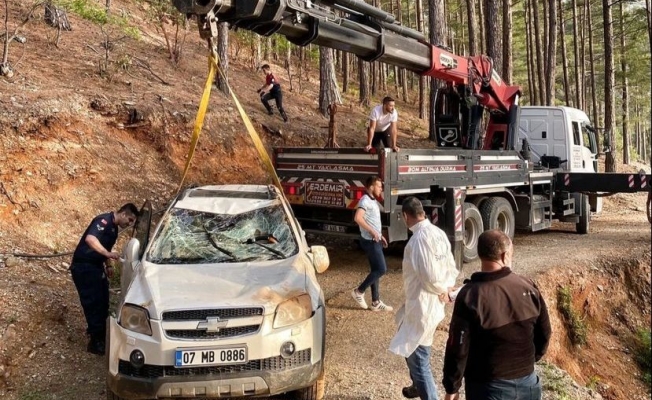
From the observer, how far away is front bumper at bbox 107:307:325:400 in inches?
145

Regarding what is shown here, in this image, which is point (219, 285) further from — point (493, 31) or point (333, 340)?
point (493, 31)

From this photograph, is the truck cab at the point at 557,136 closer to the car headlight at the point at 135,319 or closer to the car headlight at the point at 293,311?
the car headlight at the point at 293,311

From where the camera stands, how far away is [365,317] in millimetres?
6367

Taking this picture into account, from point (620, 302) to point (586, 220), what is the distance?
3581 millimetres

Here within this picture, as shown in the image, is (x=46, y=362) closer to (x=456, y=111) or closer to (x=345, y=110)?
(x=456, y=111)

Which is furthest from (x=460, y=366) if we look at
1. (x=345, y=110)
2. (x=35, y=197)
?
(x=345, y=110)

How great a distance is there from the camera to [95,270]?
17.5ft

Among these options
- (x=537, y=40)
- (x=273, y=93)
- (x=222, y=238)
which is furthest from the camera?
(x=537, y=40)

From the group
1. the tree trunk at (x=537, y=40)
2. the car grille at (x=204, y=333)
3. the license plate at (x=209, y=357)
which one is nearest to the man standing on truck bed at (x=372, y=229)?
the car grille at (x=204, y=333)

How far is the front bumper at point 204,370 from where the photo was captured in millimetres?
3672

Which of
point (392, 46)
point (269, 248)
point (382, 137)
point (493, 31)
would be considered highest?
point (493, 31)

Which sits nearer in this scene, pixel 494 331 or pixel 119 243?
pixel 494 331

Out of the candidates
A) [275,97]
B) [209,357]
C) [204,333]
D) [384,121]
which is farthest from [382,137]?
[209,357]

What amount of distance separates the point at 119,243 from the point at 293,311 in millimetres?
4988
